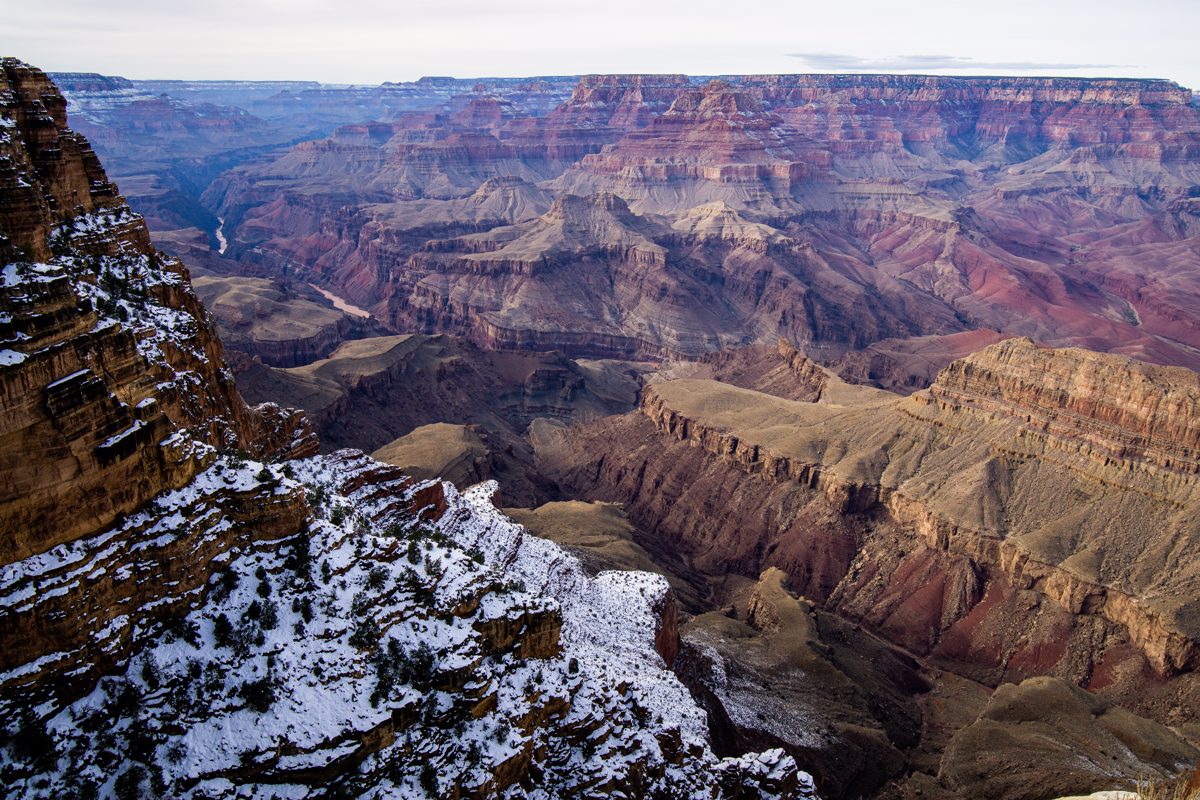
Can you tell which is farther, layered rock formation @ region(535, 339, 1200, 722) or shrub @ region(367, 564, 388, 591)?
layered rock formation @ region(535, 339, 1200, 722)

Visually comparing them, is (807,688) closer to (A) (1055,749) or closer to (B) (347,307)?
(A) (1055,749)

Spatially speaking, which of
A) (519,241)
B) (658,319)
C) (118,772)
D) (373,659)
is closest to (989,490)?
(373,659)

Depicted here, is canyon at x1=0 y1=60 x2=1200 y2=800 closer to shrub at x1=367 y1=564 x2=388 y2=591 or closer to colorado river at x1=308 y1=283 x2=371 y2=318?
shrub at x1=367 y1=564 x2=388 y2=591

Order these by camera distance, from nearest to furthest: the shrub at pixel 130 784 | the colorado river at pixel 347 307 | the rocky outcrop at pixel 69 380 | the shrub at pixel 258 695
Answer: the rocky outcrop at pixel 69 380 → the shrub at pixel 130 784 → the shrub at pixel 258 695 → the colorado river at pixel 347 307

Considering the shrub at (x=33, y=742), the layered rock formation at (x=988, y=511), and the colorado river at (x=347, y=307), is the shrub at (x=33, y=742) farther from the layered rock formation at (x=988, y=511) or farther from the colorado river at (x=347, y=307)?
the colorado river at (x=347, y=307)

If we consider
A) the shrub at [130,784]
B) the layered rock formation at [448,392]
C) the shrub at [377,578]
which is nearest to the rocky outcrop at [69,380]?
the shrub at [130,784]

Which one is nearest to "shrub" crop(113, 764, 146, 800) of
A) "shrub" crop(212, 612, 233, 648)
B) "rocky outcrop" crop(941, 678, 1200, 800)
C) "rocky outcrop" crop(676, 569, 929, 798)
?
"shrub" crop(212, 612, 233, 648)

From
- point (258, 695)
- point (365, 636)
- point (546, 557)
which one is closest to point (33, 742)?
point (258, 695)
